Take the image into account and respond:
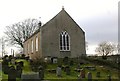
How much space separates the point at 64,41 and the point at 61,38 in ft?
2.14

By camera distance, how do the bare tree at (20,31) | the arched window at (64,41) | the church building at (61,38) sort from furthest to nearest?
the bare tree at (20,31) → the arched window at (64,41) → the church building at (61,38)

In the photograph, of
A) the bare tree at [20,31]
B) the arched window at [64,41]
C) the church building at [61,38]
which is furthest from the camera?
the bare tree at [20,31]

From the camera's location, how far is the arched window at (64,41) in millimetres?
42312

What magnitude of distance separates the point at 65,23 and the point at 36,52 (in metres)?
6.92

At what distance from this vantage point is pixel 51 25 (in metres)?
41.4

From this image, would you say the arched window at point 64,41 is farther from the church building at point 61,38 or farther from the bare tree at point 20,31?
the bare tree at point 20,31

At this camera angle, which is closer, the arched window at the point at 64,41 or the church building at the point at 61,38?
the church building at the point at 61,38

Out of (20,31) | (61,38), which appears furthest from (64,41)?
(20,31)

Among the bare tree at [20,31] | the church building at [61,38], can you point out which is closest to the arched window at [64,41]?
the church building at [61,38]

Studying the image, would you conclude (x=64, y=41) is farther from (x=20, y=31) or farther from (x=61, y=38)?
(x=20, y=31)

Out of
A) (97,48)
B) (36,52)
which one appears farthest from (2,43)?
(36,52)

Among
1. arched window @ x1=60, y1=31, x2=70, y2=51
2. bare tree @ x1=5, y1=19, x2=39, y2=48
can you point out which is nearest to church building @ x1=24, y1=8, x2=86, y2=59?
arched window @ x1=60, y1=31, x2=70, y2=51

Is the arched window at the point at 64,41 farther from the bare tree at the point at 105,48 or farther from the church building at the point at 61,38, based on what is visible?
the bare tree at the point at 105,48

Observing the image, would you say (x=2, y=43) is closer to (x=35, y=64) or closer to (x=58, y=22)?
(x=58, y=22)
